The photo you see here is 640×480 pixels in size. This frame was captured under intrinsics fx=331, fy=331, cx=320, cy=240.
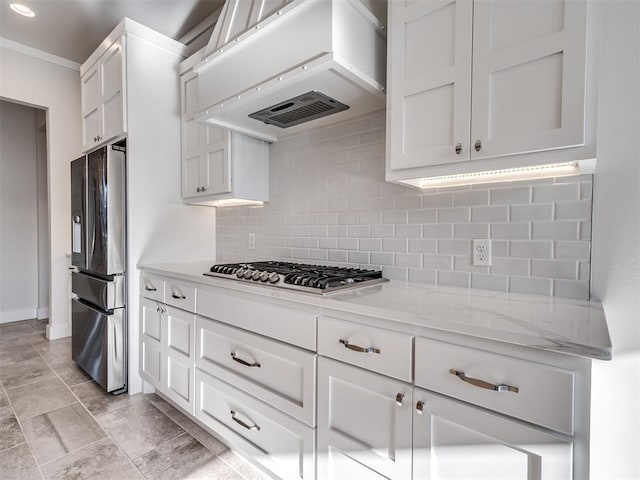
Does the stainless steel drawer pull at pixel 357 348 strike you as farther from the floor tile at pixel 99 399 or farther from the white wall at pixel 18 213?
the white wall at pixel 18 213

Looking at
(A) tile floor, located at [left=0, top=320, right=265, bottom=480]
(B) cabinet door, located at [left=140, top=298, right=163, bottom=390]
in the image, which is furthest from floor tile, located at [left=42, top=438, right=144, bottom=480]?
(B) cabinet door, located at [left=140, top=298, right=163, bottom=390]


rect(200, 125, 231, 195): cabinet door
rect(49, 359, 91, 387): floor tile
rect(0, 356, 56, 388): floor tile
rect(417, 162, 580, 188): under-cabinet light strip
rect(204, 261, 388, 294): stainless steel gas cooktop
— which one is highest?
rect(200, 125, 231, 195): cabinet door

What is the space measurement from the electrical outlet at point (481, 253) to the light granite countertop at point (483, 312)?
12 centimetres

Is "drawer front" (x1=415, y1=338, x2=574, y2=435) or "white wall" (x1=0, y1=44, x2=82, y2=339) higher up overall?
"white wall" (x1=0, y1=44, x2=82, y2=339)

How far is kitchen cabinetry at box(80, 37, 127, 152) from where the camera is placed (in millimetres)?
2352

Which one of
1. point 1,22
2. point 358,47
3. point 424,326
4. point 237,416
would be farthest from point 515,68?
point 1,22

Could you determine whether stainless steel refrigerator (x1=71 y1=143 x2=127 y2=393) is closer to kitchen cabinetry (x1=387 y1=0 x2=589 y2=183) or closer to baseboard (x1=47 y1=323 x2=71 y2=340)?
baseboard (x1=47 y1=323 x2=71 y2=340)

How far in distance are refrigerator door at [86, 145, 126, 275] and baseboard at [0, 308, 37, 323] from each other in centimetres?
291

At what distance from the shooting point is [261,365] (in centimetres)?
147

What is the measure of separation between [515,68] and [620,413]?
3.84 feet

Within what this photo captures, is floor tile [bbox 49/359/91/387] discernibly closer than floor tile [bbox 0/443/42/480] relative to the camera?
No

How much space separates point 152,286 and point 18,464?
1065 millimetres

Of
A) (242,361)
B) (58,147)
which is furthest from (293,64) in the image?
(58,147)

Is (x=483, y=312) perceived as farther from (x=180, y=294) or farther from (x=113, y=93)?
(x=113, y=93)
